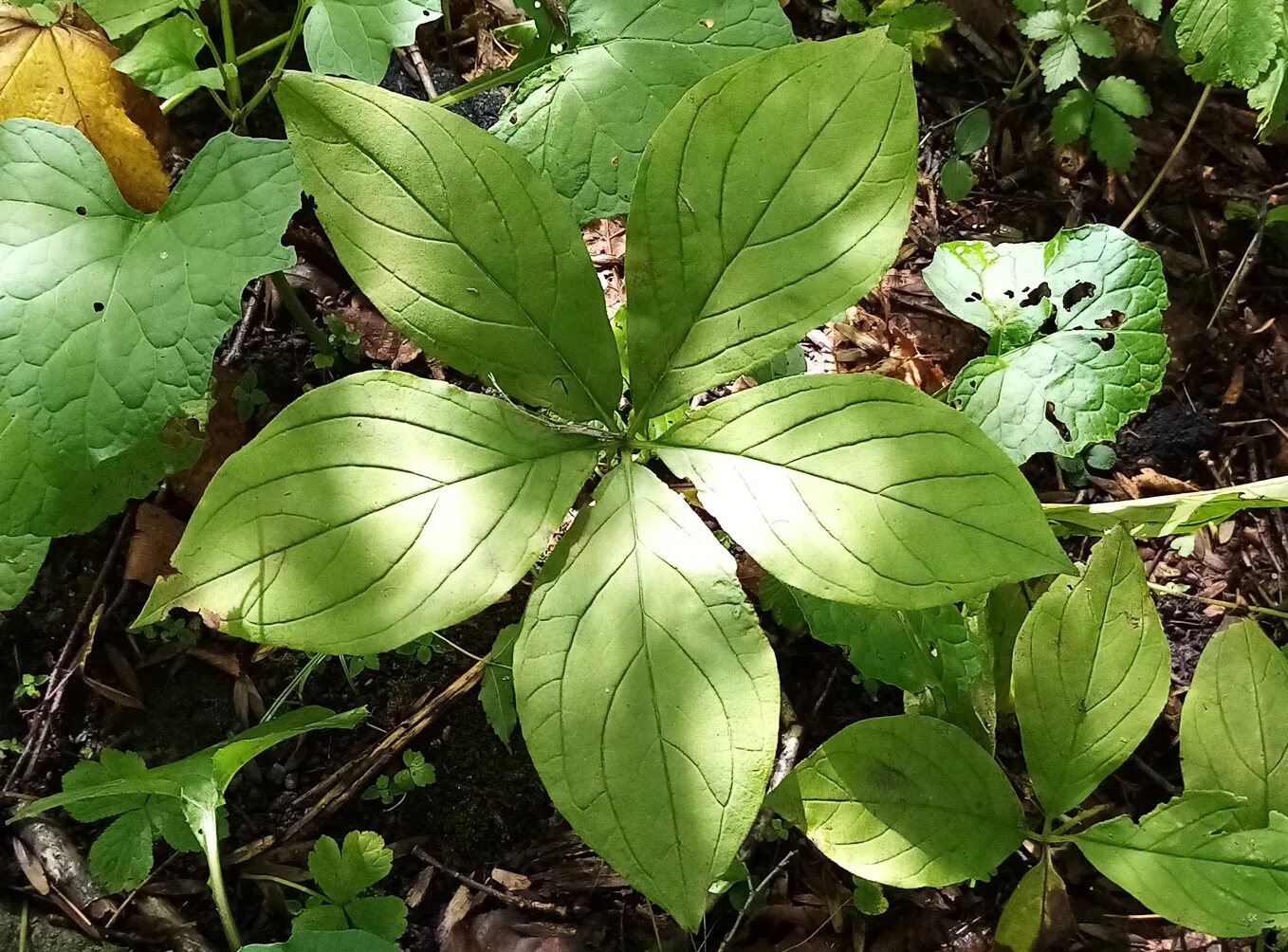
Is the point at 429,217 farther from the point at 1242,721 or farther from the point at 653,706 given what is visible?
the point at 1242,721

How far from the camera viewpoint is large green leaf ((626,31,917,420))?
3.45 feet

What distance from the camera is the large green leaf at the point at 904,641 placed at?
141 cm

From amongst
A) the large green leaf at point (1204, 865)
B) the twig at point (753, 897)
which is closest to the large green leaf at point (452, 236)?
the twig at point (753, 897)

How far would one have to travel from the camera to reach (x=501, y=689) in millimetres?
1586

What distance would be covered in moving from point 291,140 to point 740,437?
24.4 inches

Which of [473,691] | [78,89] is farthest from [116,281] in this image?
[473,691]

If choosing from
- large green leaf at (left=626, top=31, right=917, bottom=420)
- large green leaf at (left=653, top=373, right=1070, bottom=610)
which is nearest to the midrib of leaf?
large green leaf at (left=626, top=31, right=917, bottom=420)

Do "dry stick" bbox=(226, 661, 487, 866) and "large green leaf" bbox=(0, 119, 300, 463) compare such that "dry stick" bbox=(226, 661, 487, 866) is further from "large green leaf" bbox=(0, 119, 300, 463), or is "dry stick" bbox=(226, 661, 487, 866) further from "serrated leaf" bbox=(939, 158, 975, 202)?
"serrated leaf" bbox=(939, 158, 975, 202)

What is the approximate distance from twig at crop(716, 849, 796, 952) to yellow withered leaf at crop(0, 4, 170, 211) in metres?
1.60

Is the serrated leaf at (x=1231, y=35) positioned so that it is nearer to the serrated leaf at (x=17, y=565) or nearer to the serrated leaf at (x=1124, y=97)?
the serrated leaf at (x=1124, y=97)

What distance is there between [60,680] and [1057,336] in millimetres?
1946

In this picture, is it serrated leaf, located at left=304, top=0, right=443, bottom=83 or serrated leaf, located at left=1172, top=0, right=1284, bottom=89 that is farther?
serrated leaf, located at left=1172, top=0, right=1284, bottom=89

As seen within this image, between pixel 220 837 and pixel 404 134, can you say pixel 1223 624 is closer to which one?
pixel 404 134

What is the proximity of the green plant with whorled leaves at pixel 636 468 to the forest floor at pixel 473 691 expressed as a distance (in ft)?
1.37
